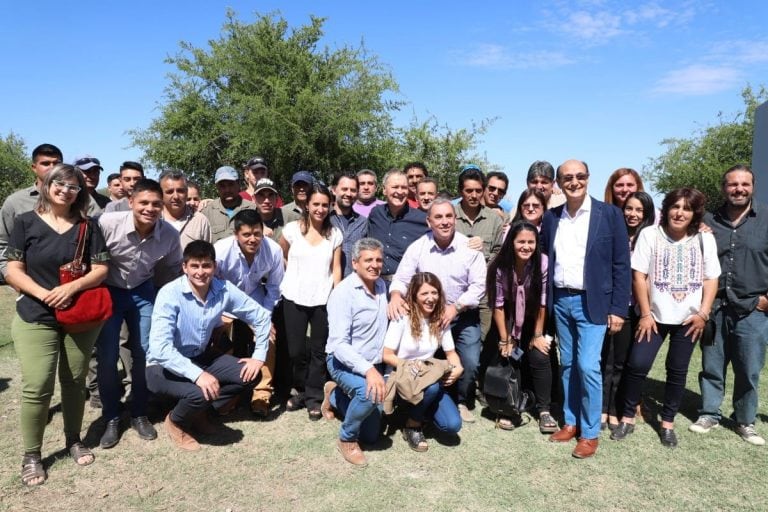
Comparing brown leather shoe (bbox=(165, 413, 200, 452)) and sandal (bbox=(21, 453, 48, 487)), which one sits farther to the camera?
brown leather shoe (bbox=(165, 413, 200, 452))

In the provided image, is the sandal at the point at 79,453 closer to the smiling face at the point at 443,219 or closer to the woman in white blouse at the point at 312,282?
the woman in white blouse at the point at 312,282

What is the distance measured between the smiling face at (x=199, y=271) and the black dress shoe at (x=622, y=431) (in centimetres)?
351

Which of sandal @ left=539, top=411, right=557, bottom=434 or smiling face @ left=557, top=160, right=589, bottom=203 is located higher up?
smiling face @ left=557, top=160, right=589, bottom=203

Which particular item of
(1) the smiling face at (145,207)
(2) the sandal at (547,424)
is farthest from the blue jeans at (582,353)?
(1) the smiling face at (145,207)

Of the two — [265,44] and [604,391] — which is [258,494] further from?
[265,44]

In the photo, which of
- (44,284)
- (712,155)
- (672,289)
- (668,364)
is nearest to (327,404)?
(44,284)

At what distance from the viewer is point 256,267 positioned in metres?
4.74

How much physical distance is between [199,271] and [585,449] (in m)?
3.22

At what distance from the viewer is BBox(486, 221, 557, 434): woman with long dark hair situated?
14.6 feet

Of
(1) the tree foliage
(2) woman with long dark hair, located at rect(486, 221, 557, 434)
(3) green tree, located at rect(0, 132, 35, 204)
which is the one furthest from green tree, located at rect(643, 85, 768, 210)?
(3) green tree, located at rect(0, 132, 35, 204)

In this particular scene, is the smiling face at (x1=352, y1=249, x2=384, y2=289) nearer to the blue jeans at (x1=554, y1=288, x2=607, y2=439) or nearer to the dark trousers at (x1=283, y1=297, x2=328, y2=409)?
the dark trousers at (x1=283, y1=297, x2=328, y2=409)

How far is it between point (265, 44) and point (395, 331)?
17.3 meters

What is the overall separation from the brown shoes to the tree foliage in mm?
13946

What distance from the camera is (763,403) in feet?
17.1
